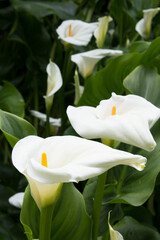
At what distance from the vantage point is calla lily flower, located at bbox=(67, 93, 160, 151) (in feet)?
1.29

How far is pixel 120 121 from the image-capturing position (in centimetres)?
42

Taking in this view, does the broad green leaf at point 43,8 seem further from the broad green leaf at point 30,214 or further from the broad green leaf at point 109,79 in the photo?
the broad green leaf at point 30,214

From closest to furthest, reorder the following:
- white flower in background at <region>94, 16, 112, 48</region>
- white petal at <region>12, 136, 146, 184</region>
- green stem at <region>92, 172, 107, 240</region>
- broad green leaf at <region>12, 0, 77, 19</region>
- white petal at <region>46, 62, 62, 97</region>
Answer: white petal at <region>12, 136, 146, 184</region>, green stem at <region>92, 172, 107, 240</region>, white petal at <region>46, 62, 62, 97</region>, white flower in background at <region>94, 16, 112, 48</region>, broad green leaf at <region>12, 0, 77, 19</region>

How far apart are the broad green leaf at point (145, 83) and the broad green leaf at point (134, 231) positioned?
202mm

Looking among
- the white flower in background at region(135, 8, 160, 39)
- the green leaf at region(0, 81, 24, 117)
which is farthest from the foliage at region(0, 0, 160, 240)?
the white flower in background at region(135, 8, 160, 39)

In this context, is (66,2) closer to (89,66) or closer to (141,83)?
(89,66)

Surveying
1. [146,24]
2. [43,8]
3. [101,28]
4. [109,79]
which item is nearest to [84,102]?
[109,79]

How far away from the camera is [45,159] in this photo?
0.39 meters

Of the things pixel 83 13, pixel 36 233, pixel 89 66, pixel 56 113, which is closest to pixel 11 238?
pixel 36 233

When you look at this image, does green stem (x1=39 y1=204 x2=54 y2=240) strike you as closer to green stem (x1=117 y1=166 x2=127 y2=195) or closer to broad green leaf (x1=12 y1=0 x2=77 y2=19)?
green stem (x1=117 y1=166 x2=127 y2=195)

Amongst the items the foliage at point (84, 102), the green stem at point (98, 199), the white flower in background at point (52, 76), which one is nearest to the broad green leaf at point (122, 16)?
the foliage at point (84, 102)

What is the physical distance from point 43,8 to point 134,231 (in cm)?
75

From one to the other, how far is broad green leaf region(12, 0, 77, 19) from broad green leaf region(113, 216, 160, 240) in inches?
28.2

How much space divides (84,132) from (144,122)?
6 cm
